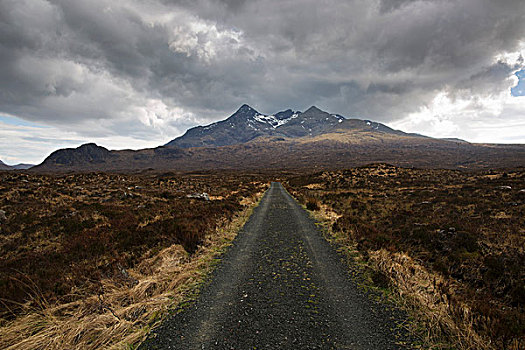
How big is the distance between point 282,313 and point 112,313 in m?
3.65

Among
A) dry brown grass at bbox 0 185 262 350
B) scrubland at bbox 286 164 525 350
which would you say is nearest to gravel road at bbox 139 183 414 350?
dry brown grass at bbox 0 185 262 350

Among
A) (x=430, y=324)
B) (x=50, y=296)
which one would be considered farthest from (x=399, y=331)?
(x=50, y=296)

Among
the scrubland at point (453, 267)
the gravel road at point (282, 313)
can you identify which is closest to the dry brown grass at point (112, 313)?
the gravel road at point (282, 313)

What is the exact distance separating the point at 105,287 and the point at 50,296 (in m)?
1.33

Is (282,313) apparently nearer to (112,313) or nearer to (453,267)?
(112,313)

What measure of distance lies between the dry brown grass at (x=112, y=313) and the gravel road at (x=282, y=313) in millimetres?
525

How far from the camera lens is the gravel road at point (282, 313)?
403cm

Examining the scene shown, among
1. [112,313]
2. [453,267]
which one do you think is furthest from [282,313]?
[453,267]

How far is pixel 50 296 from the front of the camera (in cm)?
589

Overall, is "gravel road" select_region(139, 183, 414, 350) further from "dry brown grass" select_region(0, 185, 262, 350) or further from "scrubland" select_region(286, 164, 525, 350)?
"scrubland" select_region(286, 164, 525, 350)

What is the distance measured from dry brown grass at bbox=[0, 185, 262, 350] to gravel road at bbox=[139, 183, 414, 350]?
52 centimetres

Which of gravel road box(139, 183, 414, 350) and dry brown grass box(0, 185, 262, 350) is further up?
dry brown grass box(0, 185, 262, 350)

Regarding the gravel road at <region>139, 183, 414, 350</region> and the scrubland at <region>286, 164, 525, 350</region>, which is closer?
the gravel road at <region>139, 183, 414, 350</region>

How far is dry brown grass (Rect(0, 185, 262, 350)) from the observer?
13.1 feet
